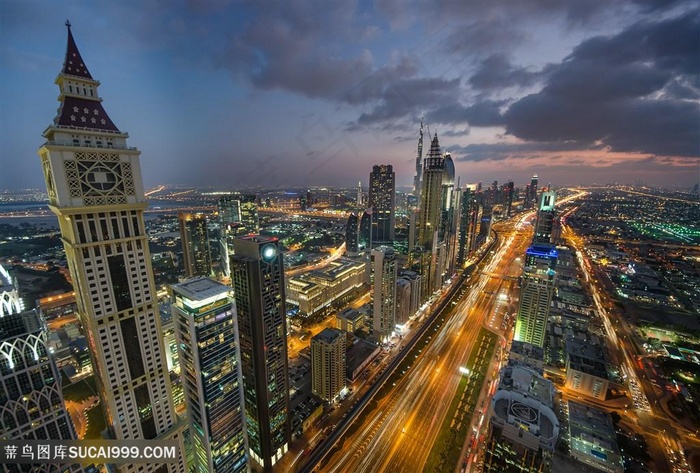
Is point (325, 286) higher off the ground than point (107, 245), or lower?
lower

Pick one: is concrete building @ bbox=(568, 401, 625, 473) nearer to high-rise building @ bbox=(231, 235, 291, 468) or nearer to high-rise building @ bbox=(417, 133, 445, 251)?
high-rise building @ bbox=(231, 235, 291, 468)

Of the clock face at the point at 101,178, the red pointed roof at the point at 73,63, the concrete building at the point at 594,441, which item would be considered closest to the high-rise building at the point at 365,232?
the concrete building at the point at 594,441

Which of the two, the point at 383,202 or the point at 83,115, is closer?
the point at 83,115

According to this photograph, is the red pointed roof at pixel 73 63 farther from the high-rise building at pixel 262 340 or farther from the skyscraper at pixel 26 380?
the high-rise building at pixel 262 340

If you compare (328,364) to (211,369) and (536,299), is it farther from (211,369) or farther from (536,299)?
(536,299)

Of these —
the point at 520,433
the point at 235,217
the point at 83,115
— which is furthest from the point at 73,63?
the point at 235,217

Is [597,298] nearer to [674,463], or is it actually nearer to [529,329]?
[529,329]
